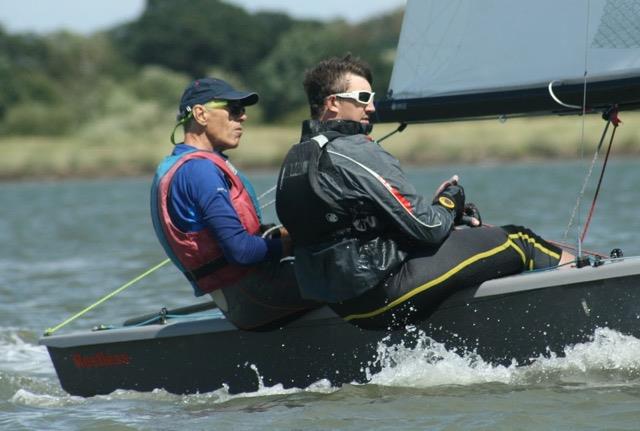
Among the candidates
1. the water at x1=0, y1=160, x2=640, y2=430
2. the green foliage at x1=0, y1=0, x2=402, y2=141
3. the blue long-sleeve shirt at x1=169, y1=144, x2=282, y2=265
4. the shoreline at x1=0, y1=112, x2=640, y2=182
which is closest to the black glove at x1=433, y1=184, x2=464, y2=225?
the water at x1=0, y1=160, x2=640, y2=430

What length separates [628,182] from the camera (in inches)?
827

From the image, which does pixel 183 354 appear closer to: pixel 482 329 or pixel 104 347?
pixel 104 347

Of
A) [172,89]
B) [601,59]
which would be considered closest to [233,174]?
[601,59]

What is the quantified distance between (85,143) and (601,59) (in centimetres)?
3707

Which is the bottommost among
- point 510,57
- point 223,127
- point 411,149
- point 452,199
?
point 452,199

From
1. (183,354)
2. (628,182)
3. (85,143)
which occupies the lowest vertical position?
(183,354)

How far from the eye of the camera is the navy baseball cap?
190 inches

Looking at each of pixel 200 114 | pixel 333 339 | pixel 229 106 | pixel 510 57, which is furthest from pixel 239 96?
pixel 510 57

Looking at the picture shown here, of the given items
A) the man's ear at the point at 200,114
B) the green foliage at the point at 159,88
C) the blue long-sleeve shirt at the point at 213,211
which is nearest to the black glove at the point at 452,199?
the blue long-sleeve shirt at the point at 213,211

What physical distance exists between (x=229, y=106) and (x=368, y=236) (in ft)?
2.58

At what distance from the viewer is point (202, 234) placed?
4.81 metres

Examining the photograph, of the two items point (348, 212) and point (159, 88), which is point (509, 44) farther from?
point (159, 88)

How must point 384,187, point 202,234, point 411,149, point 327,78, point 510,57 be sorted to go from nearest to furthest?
point 384,187, point 327,78, point 202,234, point 510,57, point 411,149

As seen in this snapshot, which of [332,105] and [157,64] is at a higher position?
[157,64]
